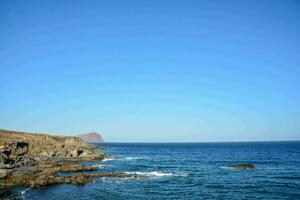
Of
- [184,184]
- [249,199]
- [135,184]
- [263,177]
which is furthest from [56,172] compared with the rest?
[263,177]

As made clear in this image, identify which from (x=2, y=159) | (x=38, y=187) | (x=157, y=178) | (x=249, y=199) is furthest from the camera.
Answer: (x=2, y=159)

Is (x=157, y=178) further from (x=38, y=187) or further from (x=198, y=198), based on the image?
(x=38, y=187)

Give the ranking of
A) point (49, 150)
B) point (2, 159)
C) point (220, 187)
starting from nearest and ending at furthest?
point (220, 187) → point (2, 159) → point (49, 150)

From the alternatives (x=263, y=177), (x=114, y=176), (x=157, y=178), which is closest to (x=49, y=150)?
(x=114, y=176)

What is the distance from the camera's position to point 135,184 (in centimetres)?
5500

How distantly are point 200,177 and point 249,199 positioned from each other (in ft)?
67.8

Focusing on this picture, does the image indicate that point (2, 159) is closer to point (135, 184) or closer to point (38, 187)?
point (38, 187)

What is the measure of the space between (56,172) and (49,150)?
47467 mm

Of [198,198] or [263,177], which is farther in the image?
[263,177]

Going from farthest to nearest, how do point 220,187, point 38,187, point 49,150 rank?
point 49,150 → point 220,187 → point 38,187

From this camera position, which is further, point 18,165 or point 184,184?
point 18,165

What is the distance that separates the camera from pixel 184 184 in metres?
55.8

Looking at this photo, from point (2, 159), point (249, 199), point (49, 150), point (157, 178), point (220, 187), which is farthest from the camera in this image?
point (49, 150)

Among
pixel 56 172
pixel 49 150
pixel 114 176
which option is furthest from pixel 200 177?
pixel 49 150
